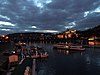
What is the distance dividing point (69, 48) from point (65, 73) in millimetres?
98016

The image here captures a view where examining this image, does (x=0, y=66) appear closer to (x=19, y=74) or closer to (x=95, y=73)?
(x=19, y=74)

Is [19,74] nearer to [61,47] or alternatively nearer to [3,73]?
[3,73]

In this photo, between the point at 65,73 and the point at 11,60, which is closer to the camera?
the point at 11,60

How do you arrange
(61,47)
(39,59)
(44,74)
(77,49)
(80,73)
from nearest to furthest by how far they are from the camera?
(44,74) < (80,73) < (39,59) < (77,49) < (61,47)

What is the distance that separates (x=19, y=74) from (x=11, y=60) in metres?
18.8

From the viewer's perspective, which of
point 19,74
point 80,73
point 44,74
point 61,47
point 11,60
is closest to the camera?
point 19,74

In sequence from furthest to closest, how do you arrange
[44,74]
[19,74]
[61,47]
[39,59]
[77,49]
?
[61,47] < [77,49] < [39,59] < [44,74] < [19,74]

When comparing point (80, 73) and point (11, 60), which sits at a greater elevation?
point (11, 60)

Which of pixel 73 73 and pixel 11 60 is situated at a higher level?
pixel 11 60

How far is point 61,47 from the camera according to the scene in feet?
541

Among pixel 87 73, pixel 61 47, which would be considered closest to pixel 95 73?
pixel 87 73

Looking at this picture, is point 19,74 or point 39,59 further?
point 39,59

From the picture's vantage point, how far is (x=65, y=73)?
5497cm

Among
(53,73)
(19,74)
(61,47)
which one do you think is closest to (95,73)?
(53,73)
